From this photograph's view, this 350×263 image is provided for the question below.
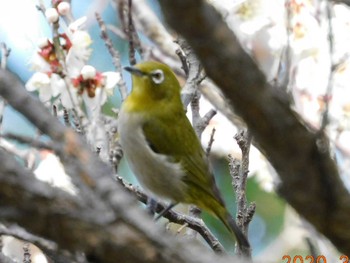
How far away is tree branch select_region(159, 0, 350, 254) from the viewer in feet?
3.04

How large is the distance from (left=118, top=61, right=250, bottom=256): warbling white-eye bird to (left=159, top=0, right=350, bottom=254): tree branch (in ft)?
6.42

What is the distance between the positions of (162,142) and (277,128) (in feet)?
6.96

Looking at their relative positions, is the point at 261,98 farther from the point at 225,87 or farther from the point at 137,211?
the point at 137,211

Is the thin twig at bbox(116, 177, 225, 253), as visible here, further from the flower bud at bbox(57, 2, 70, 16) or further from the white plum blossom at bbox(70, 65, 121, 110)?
the flower bud at bbox(57, 2, 70, 16)

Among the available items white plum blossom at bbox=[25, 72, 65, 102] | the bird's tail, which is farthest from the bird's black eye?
the bird's tail

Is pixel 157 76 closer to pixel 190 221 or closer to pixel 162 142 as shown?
pixel 162 142

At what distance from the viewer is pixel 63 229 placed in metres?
0.92

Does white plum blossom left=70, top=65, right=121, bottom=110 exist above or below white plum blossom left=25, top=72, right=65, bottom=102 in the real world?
below

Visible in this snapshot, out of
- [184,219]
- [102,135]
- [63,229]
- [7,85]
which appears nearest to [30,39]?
[102,135]

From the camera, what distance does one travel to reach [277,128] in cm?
94

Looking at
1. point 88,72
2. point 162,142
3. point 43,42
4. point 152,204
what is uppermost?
point 43,42

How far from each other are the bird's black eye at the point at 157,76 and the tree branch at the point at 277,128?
6.60 ft

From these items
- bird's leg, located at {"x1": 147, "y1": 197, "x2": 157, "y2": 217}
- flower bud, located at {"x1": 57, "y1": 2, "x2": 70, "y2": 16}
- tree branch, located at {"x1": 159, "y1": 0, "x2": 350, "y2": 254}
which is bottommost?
bird's leg, located at {"x1": 147, "y1": 197, "x2": 157, "y2": 217}

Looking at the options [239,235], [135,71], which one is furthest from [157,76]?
[239,235]
